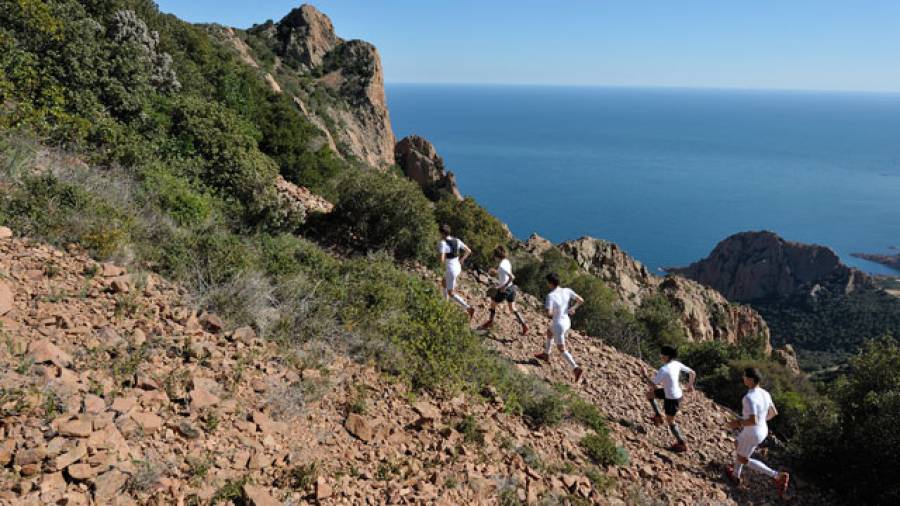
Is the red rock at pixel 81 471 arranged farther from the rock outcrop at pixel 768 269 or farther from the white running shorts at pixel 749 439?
the rock outcrop at pixel 768 269

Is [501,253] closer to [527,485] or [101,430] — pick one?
[527,485]

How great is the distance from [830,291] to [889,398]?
76.1 metres

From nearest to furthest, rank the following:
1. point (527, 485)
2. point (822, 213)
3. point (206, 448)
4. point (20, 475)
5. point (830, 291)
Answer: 1. point (20, 475)
2. point (206, 448)
3. point (527, 485)
4. point (830, 291)
5. point (822, 213)

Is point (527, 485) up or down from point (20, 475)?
down

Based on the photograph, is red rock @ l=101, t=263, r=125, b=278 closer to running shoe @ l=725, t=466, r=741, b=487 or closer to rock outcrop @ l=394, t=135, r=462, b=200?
running shoe @ l=725, t=466, r=741, b=487

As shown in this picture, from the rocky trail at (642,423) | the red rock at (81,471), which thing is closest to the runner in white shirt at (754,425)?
the rocky trail at (642,423)

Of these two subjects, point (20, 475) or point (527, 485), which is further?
point (527, 485)

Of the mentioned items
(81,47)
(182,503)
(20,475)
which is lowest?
(182,503)

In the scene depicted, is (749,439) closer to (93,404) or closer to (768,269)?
(93,404)

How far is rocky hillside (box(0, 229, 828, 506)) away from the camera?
11.2 ft

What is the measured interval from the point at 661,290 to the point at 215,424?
26.6 metres

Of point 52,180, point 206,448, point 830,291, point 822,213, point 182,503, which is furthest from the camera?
point 822,213

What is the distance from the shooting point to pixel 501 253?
9.30 m

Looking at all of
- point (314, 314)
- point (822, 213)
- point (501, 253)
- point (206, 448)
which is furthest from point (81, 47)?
point (822, 213)
